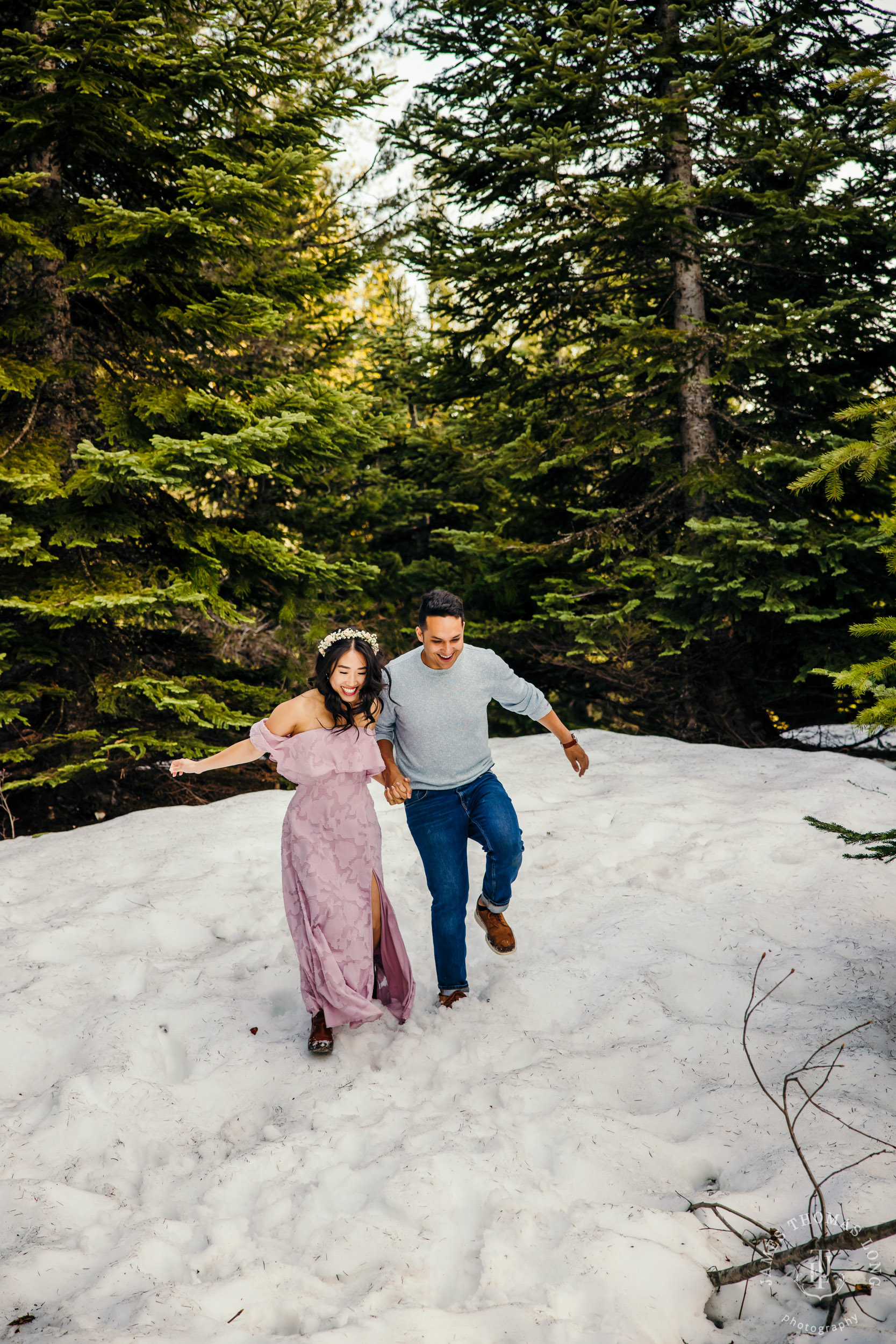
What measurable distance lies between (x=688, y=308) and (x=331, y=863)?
713cm

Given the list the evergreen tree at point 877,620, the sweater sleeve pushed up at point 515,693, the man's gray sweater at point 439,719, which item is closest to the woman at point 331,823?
the man's gray sweater at point 439,719

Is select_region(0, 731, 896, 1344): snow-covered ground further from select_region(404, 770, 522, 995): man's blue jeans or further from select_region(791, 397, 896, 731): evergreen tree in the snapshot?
select_region(791, 397, 896, 731): evergreen tree

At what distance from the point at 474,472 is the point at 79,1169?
7711mm

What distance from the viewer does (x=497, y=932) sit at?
4.25 m

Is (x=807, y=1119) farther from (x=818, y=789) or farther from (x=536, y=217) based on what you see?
(x=536, y=217)

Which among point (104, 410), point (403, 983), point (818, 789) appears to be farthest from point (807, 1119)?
point (104, 410)

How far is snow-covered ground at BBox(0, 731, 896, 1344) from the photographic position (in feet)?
7.51

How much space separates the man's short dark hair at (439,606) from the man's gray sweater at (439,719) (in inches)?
10.2

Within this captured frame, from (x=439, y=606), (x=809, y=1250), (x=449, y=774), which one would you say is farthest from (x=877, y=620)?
(x=809, y=1250)

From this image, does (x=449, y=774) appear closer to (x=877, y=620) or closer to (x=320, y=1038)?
(x=320, y=1038)

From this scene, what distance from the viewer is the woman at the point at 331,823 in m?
3.65

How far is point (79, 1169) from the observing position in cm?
295

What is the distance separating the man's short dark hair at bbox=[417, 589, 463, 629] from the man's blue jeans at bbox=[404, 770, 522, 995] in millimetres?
888

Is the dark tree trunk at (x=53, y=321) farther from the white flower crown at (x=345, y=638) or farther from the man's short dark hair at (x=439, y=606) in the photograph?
the man's short dark hair at (x=439, y=606)
